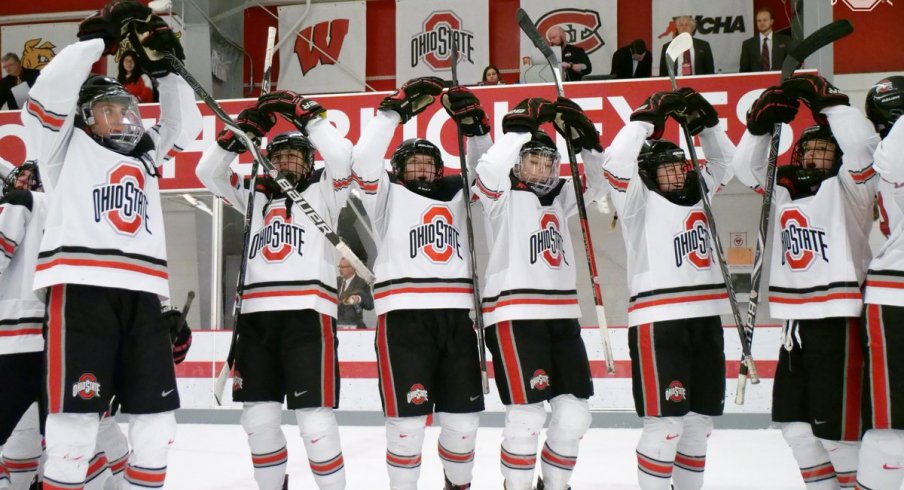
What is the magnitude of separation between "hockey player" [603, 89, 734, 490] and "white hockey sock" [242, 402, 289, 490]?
50.0 inches

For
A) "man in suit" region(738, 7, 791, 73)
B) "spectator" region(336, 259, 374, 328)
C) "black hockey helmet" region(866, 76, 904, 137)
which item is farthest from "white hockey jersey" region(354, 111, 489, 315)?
"man in suit" region(738, 7, 791, 73)

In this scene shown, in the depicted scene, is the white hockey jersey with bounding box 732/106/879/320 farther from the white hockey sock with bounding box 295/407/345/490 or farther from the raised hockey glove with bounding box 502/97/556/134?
the white hockey sock with bounding box 295/407/345/490

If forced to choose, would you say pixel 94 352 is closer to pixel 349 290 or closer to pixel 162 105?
pixel 162 105

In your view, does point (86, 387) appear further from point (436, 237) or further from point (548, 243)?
point (548, 243)

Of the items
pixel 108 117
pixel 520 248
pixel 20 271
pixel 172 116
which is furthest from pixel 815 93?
pixel 20 271

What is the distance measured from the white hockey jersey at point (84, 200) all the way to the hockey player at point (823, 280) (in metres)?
2.01

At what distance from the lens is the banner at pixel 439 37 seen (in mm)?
8898

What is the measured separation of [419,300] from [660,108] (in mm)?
1098

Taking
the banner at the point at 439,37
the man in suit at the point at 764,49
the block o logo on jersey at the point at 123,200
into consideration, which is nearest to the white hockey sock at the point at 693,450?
the block o logo on jersey at the point at 123,200

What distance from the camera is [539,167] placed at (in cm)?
333

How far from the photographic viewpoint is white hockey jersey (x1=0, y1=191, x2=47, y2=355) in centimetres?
294

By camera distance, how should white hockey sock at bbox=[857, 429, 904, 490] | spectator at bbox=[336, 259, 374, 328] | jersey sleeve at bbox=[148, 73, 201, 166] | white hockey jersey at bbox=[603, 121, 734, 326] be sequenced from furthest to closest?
spectator at bbox=[336, 259, 374, 328], white hockey jersey at bbox=[603, 121, 734, 326], jersey sleeve at bbox=[148, 73, 201, 166], white hockey sock at bbox=[857, 429, 904, 490]

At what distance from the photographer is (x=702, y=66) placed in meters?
6.95

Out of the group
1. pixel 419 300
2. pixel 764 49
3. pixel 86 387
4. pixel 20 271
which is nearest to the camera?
pixel 86 387
